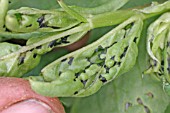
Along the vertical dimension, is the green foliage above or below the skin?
above

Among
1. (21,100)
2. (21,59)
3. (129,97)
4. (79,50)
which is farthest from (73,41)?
(129,97)

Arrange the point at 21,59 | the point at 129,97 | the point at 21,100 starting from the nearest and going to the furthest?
the point at 21,59
the point at 21,100
the point at 129,97

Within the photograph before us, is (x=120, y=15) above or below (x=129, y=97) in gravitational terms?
above

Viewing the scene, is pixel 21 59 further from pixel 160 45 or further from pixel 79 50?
pixel 160 45

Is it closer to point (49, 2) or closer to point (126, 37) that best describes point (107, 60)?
point (126, 37)

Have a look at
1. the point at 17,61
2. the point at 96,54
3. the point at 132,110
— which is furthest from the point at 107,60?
the point at 132,110

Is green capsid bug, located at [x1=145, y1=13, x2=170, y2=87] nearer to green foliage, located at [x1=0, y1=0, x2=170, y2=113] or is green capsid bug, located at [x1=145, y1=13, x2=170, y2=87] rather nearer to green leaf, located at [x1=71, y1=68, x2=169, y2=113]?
green foliage, located at [x1=0, y1=0, x2=170, y2=113]

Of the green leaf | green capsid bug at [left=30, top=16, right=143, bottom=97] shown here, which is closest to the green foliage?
green capsid bug at [left=30, top=16, right=143, bottom=97]

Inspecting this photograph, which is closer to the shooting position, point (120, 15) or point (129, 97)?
point (120, 15)

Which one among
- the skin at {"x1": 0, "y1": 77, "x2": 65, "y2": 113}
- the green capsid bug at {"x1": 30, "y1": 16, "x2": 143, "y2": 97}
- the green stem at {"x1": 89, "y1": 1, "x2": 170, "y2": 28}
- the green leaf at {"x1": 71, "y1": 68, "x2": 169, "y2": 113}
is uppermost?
the green stem at {"x1": 89, "y1": 1, "x2": 170, "y2": 28}
